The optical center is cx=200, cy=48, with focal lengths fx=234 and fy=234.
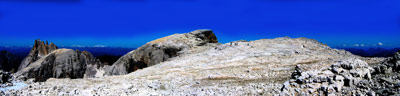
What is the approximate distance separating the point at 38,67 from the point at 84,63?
8964 millimetres

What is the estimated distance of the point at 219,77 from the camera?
53.9ft

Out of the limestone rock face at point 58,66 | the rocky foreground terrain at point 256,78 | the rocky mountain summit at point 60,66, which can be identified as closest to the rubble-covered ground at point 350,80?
the rocky foreground terrain at point 256,78

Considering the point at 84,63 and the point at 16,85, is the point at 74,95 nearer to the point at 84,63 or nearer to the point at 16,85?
the point at 16,85

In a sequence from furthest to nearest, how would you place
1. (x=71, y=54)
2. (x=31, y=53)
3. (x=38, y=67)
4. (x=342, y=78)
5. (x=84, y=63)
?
(x=31, y=53)
(x=84, y=63)
(x=71, y=54)
(x=38, y=67)
(x=342, y=78)

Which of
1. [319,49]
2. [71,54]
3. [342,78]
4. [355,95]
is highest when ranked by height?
[71,54]

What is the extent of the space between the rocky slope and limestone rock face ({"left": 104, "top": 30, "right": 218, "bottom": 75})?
767 cm

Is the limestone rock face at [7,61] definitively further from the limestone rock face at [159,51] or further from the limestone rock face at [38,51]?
the limestone rock face at [159,51]

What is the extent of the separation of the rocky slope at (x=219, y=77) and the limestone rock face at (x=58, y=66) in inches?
1236

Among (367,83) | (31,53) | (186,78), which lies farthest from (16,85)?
(31,53)

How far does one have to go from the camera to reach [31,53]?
187 ft

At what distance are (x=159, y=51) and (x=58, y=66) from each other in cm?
2380

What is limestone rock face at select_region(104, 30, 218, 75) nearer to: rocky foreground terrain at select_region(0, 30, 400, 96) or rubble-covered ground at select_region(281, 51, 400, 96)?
rocky foreground terrain at select_region(0, 30, 400, 96)

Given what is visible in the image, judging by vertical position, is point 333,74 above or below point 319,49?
below

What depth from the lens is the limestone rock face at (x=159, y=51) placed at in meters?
32.0
